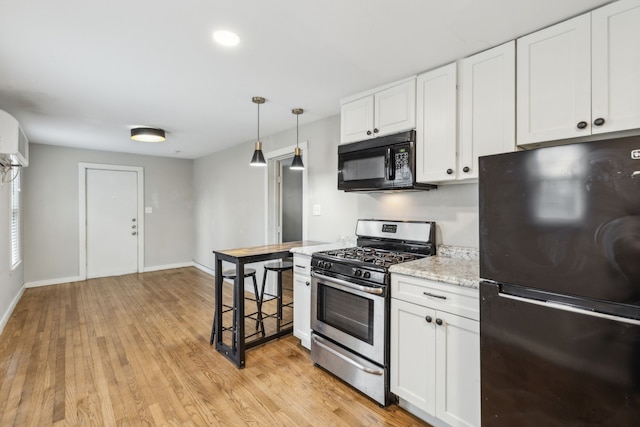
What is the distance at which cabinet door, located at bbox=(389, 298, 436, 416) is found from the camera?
1787mm

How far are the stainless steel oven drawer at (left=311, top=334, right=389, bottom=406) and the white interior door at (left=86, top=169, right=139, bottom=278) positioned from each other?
4.95 m

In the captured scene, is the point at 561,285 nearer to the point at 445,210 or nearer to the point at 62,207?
the point at 445,210

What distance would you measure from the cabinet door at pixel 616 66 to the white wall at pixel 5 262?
5207mm

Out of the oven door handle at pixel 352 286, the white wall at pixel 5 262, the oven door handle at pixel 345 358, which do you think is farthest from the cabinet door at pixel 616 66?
the white wall at pixel 5 262

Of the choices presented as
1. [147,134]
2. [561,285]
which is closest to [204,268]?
[147,134]

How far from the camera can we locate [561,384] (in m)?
1.25

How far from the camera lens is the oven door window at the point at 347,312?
2088 millimetres

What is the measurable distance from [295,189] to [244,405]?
4026 mm

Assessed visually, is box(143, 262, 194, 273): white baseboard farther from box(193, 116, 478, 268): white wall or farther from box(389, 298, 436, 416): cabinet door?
box(389, 298, 436, 416): cabinet door

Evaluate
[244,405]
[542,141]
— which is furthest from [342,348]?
[542,141]

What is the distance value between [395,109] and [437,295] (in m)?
1.45

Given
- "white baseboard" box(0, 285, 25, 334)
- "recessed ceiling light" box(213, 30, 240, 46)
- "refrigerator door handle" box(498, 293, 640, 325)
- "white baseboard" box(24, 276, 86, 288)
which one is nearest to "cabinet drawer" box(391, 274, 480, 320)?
"refrigerator door handle" box(498, 293, 640, 325)

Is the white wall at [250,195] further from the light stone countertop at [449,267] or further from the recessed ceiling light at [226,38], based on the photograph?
the recessed ceiling light at [226,38]

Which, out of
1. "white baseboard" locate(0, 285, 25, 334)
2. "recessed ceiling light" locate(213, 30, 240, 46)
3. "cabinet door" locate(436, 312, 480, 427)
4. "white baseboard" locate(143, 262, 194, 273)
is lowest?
"white baseboard" locate(0, 285, 25, 334)
